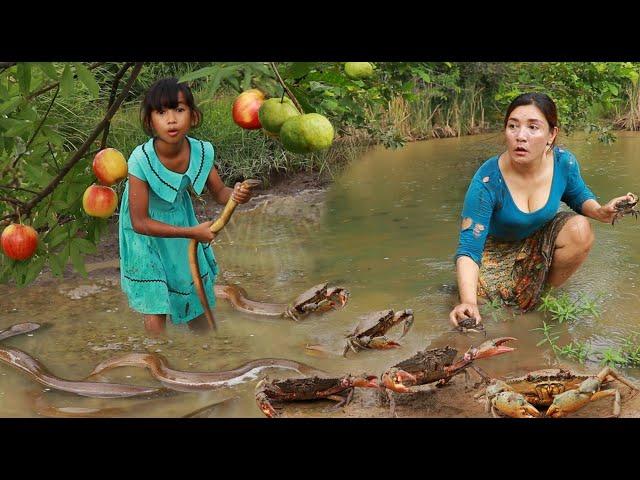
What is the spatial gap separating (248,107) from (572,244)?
178cm

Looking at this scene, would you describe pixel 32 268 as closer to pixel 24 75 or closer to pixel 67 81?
pixel 24 75

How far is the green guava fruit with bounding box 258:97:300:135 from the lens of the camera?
2.10 metres

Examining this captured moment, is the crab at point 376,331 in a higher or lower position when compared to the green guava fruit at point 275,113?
lower

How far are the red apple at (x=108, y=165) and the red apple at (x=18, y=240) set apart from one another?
314 millimetres

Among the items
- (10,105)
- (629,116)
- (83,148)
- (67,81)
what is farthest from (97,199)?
(629,116)

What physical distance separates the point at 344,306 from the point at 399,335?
369 mm

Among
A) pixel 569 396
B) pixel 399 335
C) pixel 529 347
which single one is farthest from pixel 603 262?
pixel 569 396

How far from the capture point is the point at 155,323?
3.17m

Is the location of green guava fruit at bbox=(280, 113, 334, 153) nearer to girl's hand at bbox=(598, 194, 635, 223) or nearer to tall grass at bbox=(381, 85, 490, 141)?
girl's hand at bbox=(598, 194, 635, 223)

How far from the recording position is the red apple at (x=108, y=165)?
2615 millimetres

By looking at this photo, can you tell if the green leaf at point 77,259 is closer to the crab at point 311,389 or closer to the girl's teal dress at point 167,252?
the girl's teal dress at point 167,252

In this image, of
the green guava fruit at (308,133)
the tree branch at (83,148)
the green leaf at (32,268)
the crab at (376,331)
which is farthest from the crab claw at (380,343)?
the green guava fruit at (308,133)

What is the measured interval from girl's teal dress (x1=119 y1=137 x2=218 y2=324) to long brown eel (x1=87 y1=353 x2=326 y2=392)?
18 centimetres
